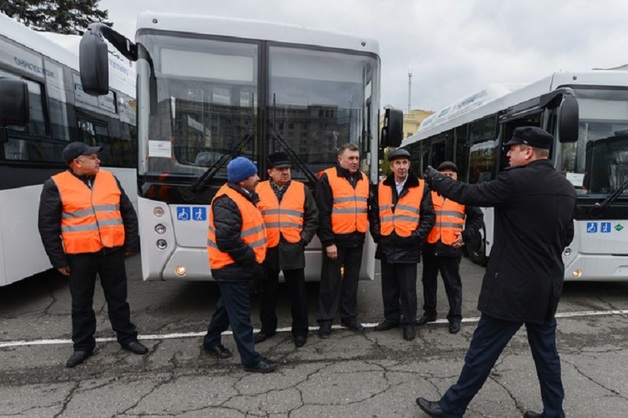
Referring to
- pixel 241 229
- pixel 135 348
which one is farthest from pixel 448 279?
pixel 135 348

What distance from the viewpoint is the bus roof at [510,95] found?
16.6 ft

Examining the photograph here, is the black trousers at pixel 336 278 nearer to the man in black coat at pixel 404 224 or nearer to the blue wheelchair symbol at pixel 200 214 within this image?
the man in black coat at pixel 404 224

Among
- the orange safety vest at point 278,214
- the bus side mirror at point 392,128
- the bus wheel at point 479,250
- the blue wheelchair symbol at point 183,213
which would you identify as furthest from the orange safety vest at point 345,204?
the bus wheel at point 479,250

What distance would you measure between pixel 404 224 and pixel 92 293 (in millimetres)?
2933

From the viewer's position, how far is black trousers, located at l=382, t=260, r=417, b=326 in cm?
411

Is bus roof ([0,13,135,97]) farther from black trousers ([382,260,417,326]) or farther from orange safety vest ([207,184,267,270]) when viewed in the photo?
black trousers ([382,260,417,326])

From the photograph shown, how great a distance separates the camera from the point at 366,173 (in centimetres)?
448

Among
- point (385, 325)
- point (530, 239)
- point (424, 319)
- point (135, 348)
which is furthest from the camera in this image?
point (424, 319)

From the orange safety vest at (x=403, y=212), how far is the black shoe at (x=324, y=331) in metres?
1.11

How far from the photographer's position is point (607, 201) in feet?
16.3

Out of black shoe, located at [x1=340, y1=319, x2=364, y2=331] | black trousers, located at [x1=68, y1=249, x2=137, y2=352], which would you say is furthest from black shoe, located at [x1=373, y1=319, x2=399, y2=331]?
black trousers, located at [x1=68, y1=249, x2=137, y2=352]

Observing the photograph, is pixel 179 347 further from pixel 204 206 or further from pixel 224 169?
pixel 224 169

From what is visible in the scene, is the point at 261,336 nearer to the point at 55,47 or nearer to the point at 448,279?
the point at 448,279

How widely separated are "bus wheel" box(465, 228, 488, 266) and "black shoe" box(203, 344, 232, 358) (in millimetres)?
4951
